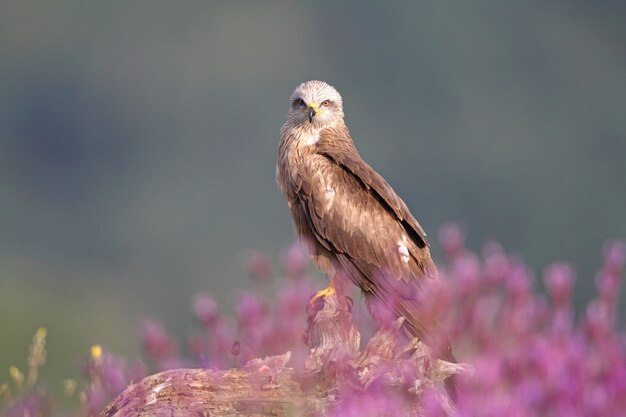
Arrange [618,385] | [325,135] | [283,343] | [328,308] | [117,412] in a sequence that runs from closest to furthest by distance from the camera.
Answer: [618,385], [283,343], [117,412], [328,308], [325,135]

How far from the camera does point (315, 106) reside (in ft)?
31.4

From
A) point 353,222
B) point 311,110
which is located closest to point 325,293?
point 353,222

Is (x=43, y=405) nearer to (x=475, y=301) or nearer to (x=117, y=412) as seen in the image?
(x=117, y=412)

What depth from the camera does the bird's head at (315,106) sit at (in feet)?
31.4

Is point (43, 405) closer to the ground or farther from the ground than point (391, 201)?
closer to the ground

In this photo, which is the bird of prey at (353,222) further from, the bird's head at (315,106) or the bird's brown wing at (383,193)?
the bird's head at (315,106)

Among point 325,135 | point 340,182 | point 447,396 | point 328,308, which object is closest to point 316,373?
point 447,396

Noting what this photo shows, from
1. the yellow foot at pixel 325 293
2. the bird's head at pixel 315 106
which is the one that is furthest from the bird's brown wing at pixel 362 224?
the bird's head at pixel 315 106

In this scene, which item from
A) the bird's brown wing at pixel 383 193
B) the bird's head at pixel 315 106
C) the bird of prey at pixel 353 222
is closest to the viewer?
the bird of prey at pixel 353 222

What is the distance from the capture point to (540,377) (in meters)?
3.93

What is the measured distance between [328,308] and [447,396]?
1368 millimetres

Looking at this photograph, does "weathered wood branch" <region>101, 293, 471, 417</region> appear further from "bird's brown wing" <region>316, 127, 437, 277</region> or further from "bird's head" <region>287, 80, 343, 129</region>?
"bird's head" <region>287, 80, 343, 129</region>

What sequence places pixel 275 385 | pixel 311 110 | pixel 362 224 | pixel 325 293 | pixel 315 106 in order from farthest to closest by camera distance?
pixel 315 106, pixel 311 110, pixel 362 224, pixel 325 293, pixel 275 385

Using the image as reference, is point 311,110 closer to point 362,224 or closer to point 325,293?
point 362,224
